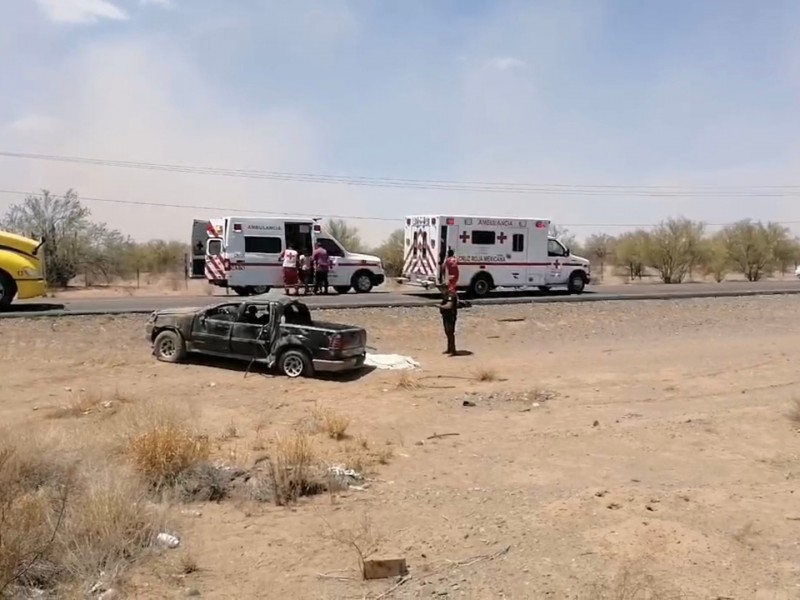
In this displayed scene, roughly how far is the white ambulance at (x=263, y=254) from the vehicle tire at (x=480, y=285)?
3.95 m

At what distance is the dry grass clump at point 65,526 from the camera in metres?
5.43

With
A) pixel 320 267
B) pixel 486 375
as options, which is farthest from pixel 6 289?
pixel 486 375

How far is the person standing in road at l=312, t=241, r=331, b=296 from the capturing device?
1096 inches

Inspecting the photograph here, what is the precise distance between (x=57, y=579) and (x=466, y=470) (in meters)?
4.88

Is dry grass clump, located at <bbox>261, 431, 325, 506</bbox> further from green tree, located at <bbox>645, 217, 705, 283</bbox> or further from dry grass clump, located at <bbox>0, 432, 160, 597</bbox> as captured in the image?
green tree, located at <bbox>645, 217, 705, 283</bbox>

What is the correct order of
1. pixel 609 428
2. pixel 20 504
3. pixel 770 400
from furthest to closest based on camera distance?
pixel 770 400 → pixel 609 428 → pixel 20 504

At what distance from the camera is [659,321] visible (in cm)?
2452

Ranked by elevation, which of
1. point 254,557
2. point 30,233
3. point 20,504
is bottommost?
point 254,557

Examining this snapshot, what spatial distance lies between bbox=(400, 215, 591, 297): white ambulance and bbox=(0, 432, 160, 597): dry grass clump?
20.4 metres

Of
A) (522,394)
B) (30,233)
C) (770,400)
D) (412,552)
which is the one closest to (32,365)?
(522,394)

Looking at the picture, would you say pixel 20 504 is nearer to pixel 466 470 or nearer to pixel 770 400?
pixel 466 470

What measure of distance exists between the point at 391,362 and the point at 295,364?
2.60m

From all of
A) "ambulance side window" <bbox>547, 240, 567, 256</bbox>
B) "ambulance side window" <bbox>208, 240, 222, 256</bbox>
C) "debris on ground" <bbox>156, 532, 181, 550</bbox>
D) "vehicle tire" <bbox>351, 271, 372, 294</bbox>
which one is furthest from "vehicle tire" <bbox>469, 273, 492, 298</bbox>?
"debris on ground" <bbox>156, 532, 181, 550</bbox>

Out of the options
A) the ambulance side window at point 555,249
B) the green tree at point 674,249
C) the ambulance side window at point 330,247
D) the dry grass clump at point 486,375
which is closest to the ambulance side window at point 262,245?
the ambulance side window at point 330,247
